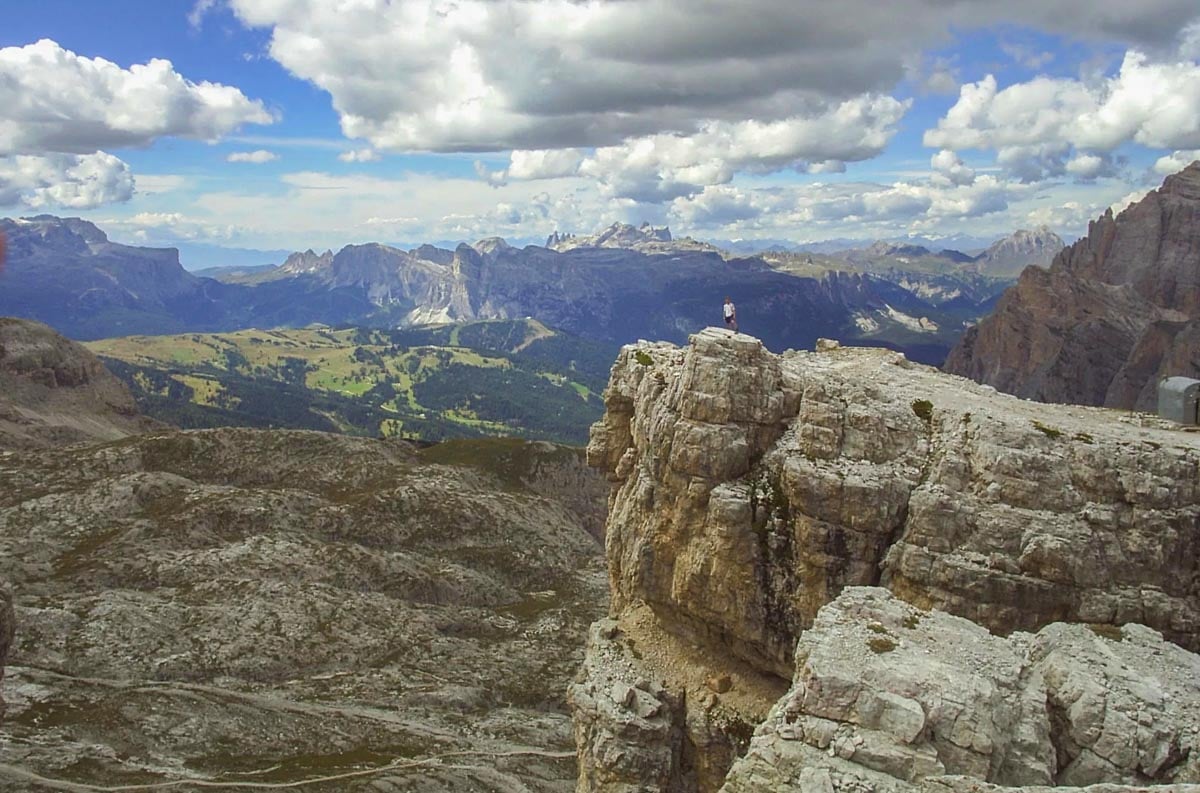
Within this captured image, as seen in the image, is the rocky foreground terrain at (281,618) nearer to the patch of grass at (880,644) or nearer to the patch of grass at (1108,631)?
the patch of grass at (880,644)

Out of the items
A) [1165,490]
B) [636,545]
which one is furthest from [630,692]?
[1165,490]

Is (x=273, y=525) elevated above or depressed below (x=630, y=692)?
below

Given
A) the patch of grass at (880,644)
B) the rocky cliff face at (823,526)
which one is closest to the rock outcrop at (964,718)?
the patch of grass at (880,644)

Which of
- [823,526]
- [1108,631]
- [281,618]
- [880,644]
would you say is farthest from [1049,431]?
[281,618]

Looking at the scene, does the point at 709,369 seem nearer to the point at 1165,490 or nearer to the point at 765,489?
the point at 765,489

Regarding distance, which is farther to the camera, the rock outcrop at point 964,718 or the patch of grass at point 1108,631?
the patch of grass at point 1108,631

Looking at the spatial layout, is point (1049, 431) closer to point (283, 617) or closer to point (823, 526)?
point (823, 526)
